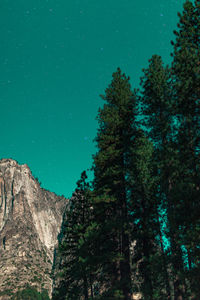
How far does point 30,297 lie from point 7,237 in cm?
5596

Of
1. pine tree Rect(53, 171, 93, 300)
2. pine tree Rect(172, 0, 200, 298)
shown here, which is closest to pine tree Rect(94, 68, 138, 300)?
pine tree Rect(172, 0, 200, 298)

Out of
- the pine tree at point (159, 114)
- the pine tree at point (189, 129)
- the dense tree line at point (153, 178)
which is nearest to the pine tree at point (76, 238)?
the dense tree line at point (153, 178)

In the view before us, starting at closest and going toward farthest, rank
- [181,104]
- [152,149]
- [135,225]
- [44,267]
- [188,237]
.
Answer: [188,237] → [181,104] → [135,225] → [152,149] → [44,267]

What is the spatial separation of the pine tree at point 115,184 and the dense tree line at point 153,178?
0.15 ft

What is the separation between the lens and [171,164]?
41.0 feet

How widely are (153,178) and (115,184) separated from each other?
90.1 inches

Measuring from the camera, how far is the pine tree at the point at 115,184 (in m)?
13.5

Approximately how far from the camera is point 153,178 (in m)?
14.8

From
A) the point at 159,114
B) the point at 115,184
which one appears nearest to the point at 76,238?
the point at 115,184

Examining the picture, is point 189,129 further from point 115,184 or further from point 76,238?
point 76,238

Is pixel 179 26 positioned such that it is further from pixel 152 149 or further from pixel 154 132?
pixel 152 149

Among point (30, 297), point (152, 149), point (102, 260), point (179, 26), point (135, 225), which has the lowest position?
point (30, 297)

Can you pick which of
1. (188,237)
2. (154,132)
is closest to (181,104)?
(154,132)

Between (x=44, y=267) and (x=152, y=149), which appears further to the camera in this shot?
(x=44, y=267)
